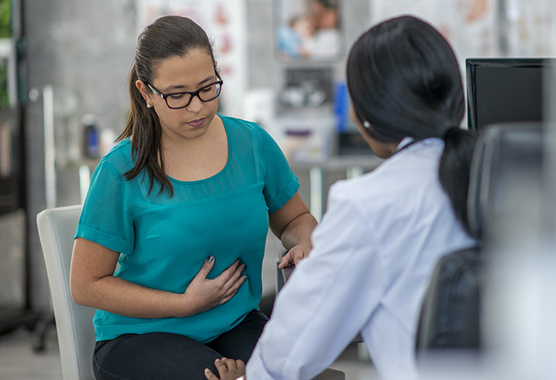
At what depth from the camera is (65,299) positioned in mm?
1444

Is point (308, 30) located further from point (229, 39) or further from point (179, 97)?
point (179, 97)

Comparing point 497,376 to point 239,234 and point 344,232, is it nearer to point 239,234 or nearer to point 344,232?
point 344,232

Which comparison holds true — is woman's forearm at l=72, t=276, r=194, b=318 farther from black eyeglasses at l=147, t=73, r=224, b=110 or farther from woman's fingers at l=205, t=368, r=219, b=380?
black eyeglasses at l=147, t=73, r=224, b=110

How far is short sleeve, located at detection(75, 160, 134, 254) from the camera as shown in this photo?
130 cm

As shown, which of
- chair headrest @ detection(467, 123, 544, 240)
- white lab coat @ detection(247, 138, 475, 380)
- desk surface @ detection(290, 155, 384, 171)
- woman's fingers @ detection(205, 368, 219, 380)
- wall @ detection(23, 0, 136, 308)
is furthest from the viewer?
wall @ detection(23, 0, 136, 308)

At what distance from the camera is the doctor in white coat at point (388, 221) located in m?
0.85

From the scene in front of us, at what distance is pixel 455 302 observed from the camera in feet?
2.43

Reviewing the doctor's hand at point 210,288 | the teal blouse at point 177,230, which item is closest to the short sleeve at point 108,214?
the teal blouse at point 177,230

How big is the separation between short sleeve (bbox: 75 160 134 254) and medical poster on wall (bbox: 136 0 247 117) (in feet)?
6.82

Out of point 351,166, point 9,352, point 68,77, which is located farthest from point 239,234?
point 68,77

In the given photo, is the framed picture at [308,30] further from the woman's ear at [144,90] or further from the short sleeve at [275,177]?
the woman's ear at [144,90]

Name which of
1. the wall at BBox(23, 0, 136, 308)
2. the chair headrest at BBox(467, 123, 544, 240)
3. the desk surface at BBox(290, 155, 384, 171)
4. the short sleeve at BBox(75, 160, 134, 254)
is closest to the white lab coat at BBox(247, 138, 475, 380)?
the chair headrest at BBox(467, 123, 544, 240)

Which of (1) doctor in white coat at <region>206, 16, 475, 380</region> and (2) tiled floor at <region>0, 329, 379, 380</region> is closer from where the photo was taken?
(1) doctor in white coat at <region>206, 16, 475, 380</region>

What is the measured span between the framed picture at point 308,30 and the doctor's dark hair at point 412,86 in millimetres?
2446
